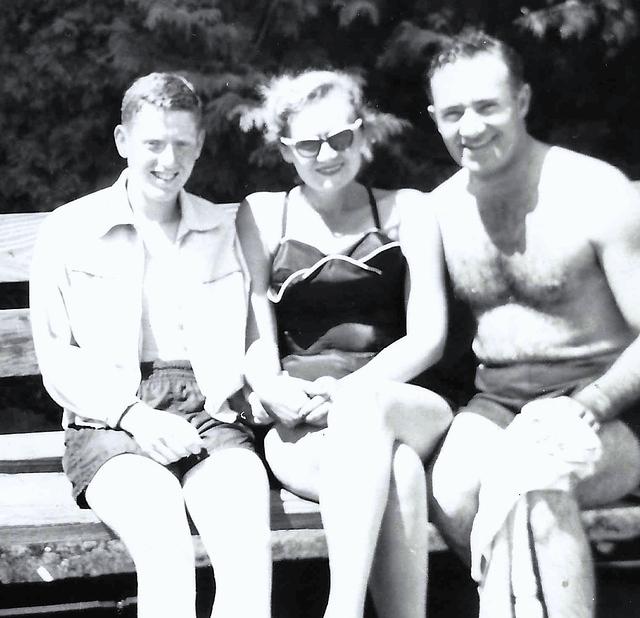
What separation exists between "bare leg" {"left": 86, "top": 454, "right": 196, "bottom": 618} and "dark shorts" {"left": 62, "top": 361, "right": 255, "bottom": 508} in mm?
55

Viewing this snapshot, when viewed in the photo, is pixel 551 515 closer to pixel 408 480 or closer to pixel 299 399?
pixel 408 480

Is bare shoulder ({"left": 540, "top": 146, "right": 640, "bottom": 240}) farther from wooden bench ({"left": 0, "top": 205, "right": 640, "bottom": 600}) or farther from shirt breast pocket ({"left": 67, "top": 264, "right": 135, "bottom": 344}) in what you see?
shirt breast pocket ({"left": 67, "top": 264, "right": 135, "bottom": 344})

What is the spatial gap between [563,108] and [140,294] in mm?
2768

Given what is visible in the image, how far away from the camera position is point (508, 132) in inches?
121

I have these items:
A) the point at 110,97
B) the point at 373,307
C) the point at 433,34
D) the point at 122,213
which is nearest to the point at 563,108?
the point at 433,34

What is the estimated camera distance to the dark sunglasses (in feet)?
10.3

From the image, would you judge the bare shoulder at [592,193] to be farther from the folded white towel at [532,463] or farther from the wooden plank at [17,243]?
the wooden plank at [17,243]

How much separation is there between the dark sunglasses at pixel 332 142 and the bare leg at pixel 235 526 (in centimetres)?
86

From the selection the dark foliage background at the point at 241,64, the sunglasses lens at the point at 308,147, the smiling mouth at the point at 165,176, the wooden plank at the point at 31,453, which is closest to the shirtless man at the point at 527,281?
the sunglasses lens at the point at 308,147

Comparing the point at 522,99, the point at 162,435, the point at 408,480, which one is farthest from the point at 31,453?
the point at 522,99

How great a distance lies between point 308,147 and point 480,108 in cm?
49

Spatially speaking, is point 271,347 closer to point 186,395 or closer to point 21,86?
point 186,395

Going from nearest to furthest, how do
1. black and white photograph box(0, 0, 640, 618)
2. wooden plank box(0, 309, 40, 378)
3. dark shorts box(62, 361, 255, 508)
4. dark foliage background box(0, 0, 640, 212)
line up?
black and white photograph box(0, 0, 640, 618)
dark shorts box(62, 361, 255, 508)
wooden plank box(0, 309, 40, 378)
dark foliage background box(0, 0, 640, 212)

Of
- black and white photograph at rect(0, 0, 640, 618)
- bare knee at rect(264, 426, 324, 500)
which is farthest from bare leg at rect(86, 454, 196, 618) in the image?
bare knee at rect(264, 426, 324, 500)
